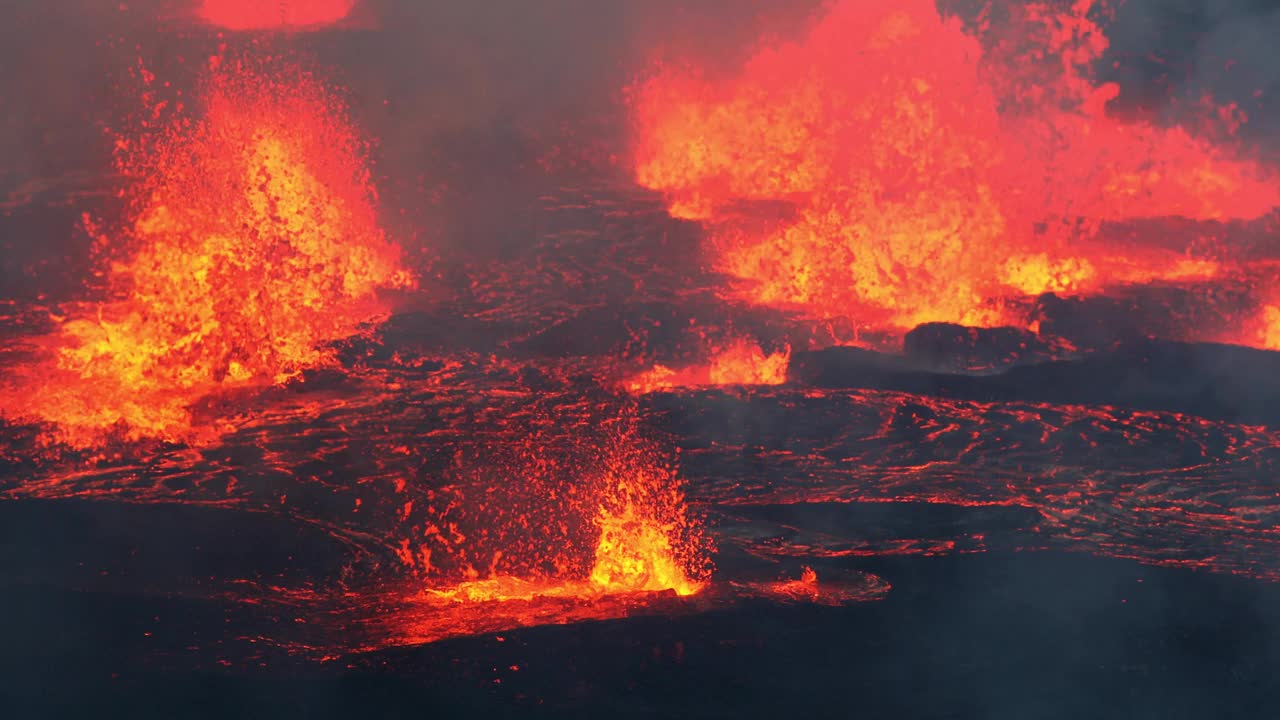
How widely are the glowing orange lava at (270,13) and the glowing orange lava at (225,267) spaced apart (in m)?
2.06

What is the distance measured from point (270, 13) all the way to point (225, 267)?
37.5 feet

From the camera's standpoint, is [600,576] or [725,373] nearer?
[600,576]

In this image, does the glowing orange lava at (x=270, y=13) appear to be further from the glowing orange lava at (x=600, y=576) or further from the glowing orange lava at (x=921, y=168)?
the glowing orange lava at (x=600, y=576)

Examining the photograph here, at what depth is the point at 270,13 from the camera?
2333 centimetres

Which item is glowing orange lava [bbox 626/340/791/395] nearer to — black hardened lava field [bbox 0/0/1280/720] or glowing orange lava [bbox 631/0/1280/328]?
black hardened lava field [bbox 0/0/1280/720]

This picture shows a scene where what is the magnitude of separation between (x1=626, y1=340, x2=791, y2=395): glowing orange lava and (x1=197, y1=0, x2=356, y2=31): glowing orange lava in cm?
1458

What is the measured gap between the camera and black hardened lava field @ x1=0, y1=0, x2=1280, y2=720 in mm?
6746

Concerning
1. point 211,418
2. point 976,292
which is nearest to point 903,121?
point 976,292

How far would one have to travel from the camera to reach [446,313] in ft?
42.9

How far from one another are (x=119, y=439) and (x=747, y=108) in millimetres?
14451

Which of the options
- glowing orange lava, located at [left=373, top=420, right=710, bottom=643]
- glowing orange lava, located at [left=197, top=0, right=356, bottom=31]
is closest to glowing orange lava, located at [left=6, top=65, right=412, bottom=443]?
glowing orange lava, located at [left=197, top=0, right=356, bottom=31]

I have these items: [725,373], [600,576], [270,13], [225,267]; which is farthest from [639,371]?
[270,13]

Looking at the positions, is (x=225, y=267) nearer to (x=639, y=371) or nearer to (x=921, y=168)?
(x=639, y=371)

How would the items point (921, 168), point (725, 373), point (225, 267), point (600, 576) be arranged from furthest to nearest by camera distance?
point (921, 168)
point (225, 267)
point (725, 373)
point (600, 576)
